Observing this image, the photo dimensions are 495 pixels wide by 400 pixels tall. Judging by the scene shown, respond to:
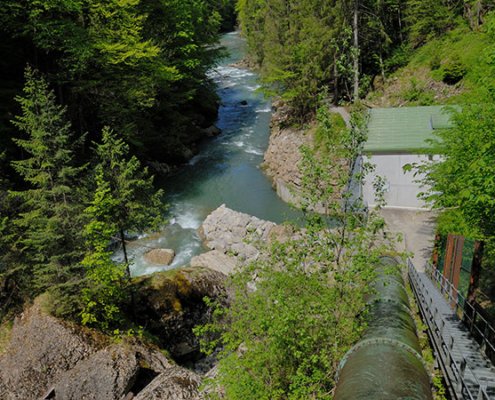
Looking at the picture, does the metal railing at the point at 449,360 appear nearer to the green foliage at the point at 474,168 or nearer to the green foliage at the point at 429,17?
the green foliage at the point at 474,168

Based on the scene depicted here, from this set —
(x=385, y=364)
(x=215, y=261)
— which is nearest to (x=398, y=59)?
(x=215, y=261)

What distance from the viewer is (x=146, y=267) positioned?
21.2 metres

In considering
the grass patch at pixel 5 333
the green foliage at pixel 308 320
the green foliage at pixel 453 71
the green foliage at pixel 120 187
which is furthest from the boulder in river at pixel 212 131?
the green foliage at pixel 308 320

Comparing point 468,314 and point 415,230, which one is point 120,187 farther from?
point 415,230

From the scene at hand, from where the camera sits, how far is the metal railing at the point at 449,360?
7.12m

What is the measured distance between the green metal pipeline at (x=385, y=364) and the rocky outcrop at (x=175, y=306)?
8.77 meters

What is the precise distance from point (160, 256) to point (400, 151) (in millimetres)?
14369

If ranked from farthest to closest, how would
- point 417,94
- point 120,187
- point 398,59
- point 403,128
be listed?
1. point 398,59
2. point 417,94
3. point 403,128
4. point 120,187

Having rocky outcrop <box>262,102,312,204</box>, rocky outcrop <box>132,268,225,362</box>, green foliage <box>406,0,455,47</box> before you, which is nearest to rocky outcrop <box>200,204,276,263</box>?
rocky outcrop <box>262,102,312,204</box>

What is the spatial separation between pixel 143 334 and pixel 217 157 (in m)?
21.0

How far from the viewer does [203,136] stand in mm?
37438

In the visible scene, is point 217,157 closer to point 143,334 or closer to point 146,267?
point 146,267

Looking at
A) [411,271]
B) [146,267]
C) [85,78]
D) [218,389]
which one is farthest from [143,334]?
[85,78]

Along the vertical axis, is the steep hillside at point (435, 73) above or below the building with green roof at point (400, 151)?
above
